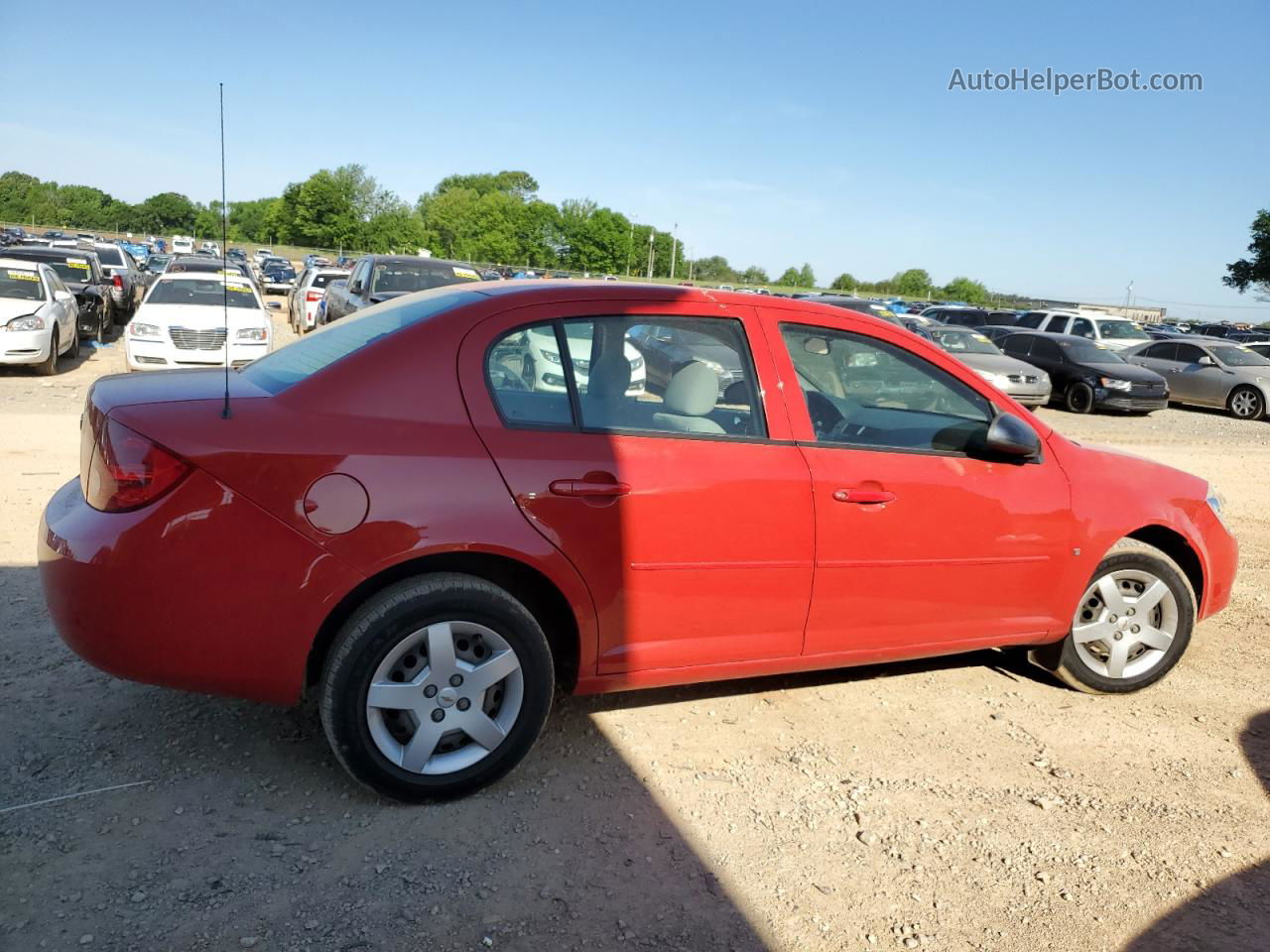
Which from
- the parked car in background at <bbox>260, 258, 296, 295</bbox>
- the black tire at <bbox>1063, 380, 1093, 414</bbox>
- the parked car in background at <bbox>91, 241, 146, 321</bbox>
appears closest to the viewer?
the black tire at <bbox>1063, 380, 1093, 414</bbox>

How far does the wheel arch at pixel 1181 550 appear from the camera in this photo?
14.6 ft

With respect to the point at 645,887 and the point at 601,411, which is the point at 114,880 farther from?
the point at 601,411

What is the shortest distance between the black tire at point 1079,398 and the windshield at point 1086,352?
541 millimetres

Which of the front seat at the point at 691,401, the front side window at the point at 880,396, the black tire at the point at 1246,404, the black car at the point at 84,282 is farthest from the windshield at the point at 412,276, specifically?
the black tire at the point at 1246,404

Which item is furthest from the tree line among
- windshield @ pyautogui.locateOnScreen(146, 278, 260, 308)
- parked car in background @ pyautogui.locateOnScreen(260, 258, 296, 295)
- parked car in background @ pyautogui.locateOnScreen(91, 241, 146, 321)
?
windshield @ pyautogui.locateOnScreen(146, 278, 260, 308)

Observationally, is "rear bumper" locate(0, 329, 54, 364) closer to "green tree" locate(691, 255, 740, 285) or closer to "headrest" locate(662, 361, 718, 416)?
"headrest" locate(662, 361, 718, 416)

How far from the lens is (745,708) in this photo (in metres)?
4.11

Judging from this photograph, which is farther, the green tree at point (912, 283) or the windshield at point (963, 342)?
the green tree at point (912, 283)

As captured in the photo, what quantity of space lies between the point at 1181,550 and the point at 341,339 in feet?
12.7

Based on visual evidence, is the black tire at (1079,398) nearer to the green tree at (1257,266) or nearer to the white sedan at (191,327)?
the white sedan at (191,327)

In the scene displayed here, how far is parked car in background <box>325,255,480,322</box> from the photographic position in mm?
13558

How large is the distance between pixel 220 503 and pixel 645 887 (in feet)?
5.60

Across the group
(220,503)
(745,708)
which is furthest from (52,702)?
(745,708)

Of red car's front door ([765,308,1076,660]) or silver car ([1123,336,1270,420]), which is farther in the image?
silver car ([1123,336,1270,420])
